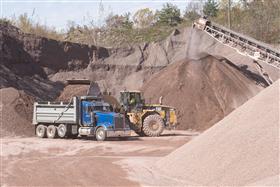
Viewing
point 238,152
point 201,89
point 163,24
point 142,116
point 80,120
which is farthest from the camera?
point 163,24

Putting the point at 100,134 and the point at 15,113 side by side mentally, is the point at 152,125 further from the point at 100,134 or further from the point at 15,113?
the point at 15,113

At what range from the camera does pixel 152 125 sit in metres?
26.8

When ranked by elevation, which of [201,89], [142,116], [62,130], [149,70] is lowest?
[62,130]

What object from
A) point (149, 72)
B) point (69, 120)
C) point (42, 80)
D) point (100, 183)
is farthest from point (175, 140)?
point (149, 72)

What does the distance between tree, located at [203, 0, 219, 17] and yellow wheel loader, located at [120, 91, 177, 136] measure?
45.8 m

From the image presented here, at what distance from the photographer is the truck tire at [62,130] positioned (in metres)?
25.4

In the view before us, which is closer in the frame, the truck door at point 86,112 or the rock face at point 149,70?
the truck door at point 86,112

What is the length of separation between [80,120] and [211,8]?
50335mm

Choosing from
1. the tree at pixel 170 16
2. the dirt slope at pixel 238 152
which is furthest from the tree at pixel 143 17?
the dirt slope at pixel 238 152

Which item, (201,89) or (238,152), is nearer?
(238,152)

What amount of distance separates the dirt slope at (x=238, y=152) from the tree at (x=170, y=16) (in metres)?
52.9

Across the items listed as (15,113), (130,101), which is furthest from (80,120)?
(15,113)

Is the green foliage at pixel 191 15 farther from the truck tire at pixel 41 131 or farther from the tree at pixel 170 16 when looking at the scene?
the truck tire at pixel 41 131

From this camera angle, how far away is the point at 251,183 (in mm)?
11273
